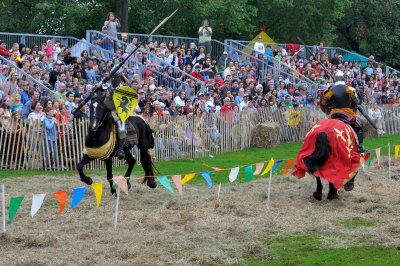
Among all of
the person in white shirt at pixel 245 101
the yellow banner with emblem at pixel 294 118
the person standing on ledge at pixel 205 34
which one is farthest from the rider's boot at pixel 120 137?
the person standing on ledge at pixel 205 34

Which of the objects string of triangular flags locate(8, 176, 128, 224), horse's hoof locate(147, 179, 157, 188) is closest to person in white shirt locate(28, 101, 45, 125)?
horse's hoof locate(147, 179, 157, 188)

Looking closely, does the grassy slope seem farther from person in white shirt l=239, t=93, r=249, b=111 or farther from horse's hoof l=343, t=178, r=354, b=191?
person in white shirt l=239, t=93, r=249, b=111

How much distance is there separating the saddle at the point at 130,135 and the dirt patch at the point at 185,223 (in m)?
0.92

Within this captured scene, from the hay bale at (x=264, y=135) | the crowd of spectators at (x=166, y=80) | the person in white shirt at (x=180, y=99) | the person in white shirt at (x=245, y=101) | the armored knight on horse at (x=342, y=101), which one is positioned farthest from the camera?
the person in white shirt at (x=245, y=101)

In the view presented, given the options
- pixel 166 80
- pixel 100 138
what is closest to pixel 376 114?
pixel 166 80

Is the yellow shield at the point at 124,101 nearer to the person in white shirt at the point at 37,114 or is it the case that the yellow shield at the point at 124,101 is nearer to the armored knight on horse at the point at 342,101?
the person in white shirt at the point at 37,114

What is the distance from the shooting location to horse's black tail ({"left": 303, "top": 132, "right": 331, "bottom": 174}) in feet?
47.7

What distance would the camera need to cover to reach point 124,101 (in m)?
15.6

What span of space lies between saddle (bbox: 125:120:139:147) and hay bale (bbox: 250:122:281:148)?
8844 millimetres

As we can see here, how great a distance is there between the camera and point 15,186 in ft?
52.7

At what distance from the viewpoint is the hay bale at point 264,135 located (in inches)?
961

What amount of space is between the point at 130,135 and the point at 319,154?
3596mm

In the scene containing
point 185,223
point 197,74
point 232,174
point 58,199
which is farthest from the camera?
point 197,74

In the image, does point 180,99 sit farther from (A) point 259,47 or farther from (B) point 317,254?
(B) point 317,254
